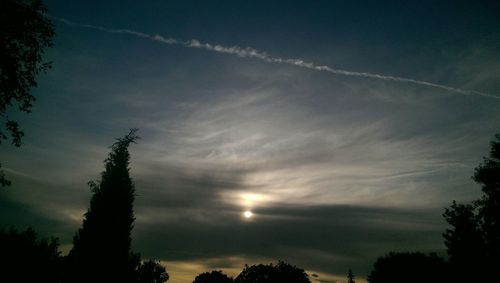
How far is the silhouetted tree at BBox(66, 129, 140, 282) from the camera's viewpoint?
97.7 ft

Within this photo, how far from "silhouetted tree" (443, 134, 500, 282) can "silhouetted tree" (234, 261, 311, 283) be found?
73569 millimetres

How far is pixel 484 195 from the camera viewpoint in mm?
28188

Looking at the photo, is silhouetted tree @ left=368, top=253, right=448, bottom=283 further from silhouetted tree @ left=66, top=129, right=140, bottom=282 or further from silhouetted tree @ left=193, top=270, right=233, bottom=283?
silhouetted tree @ left=193, top=270, right=233, bottom=283

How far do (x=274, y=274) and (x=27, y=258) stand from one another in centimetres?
9038

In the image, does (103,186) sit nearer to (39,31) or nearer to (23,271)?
(23,271)

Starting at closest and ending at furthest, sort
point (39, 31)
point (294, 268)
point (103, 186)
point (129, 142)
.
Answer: point (39, 31), point (103, 186), point (129, 142), point (294, 268)

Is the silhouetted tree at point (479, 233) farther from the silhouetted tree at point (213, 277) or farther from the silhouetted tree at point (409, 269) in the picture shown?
the silhouetted tree at point (213, 277)

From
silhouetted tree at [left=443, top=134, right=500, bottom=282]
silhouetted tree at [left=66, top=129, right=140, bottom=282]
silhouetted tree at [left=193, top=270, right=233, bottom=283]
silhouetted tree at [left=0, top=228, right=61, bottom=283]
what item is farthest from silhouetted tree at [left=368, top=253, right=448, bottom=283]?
silhouetted tree at [left=193, top=270, right=233, bottom=283]

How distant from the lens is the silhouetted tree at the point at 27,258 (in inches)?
1201

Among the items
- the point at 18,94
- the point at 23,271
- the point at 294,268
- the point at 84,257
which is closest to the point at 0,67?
the point at 18,94

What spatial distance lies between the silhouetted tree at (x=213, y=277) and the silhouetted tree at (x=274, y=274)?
448 inches

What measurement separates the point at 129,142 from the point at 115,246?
11822mm

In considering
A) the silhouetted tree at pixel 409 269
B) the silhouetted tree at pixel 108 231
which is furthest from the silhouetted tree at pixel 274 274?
the silhouetted tree at pixel 108 231

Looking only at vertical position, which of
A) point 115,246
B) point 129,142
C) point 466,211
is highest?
point 129,142
